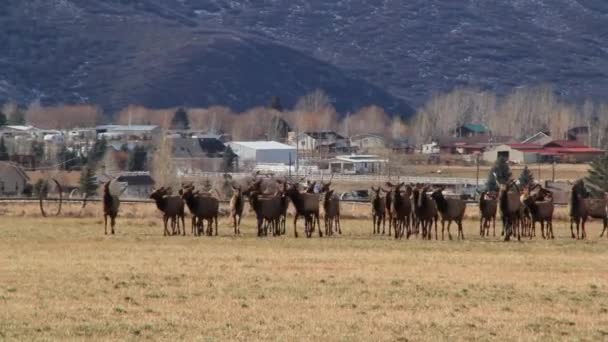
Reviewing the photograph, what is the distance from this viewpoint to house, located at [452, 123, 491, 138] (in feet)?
549

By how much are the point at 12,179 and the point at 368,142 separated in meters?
64.6

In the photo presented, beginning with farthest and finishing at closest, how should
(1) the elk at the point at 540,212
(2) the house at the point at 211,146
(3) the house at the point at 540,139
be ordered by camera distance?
(3) the house at the point at 540,139 → (2) the house at the point at 211,146 → (1) the elk at the point at 540,212

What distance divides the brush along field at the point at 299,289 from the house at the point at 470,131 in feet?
412

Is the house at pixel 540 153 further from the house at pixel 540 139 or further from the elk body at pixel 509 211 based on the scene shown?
the elk body at pixel 509 211

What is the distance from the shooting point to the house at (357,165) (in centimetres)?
12281

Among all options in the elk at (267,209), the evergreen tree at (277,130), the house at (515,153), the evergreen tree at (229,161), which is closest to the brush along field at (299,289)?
the elk at (267,209)

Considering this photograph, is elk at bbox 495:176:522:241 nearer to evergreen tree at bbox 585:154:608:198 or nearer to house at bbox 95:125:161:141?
evergreen tree at bbox 585:154:608:198

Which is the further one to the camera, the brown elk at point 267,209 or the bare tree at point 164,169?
the bare tree at point 164,169

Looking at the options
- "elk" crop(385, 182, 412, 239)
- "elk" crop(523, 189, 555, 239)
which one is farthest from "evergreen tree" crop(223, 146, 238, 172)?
"elk" crop(385, 182, 412, 239)

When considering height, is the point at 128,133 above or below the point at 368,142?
above

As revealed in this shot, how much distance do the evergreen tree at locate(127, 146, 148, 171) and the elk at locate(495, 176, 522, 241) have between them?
73170mm

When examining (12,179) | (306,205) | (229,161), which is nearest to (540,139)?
(229,161)

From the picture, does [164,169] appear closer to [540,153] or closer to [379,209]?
[379,209]

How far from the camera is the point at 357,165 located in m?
126
